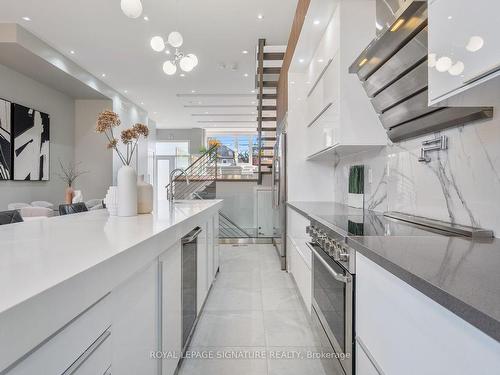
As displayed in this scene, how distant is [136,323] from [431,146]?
169 centimetres

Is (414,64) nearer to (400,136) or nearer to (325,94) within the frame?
(400,136)

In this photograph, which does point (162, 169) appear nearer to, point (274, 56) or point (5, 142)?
point (5, 142)

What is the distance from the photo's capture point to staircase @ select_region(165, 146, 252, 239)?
5.98 metres

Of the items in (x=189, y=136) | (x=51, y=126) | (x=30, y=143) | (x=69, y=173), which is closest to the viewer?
(x=30, y=143)

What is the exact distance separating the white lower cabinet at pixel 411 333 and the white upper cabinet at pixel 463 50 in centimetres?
64

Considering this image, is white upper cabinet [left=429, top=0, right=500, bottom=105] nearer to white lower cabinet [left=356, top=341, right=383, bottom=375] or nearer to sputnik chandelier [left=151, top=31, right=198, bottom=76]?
white lower cabinet [left=356, top=341, right=383, bottom=375]

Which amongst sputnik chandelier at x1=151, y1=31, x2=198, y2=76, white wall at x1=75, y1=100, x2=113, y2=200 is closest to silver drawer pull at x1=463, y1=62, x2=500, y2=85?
sputnik chandelier at x1=151, y1=31, x2=198, y2=76

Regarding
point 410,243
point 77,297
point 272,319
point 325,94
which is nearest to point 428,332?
point 410,243

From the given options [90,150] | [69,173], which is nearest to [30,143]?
[69,173]

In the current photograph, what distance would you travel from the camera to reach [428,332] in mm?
747

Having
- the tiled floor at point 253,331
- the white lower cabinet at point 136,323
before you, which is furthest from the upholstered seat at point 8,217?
the tiled floor at point 253,331

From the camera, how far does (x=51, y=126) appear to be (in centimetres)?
665

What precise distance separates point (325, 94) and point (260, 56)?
2621mm

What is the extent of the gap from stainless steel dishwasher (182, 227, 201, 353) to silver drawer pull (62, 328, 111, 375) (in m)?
0.94
